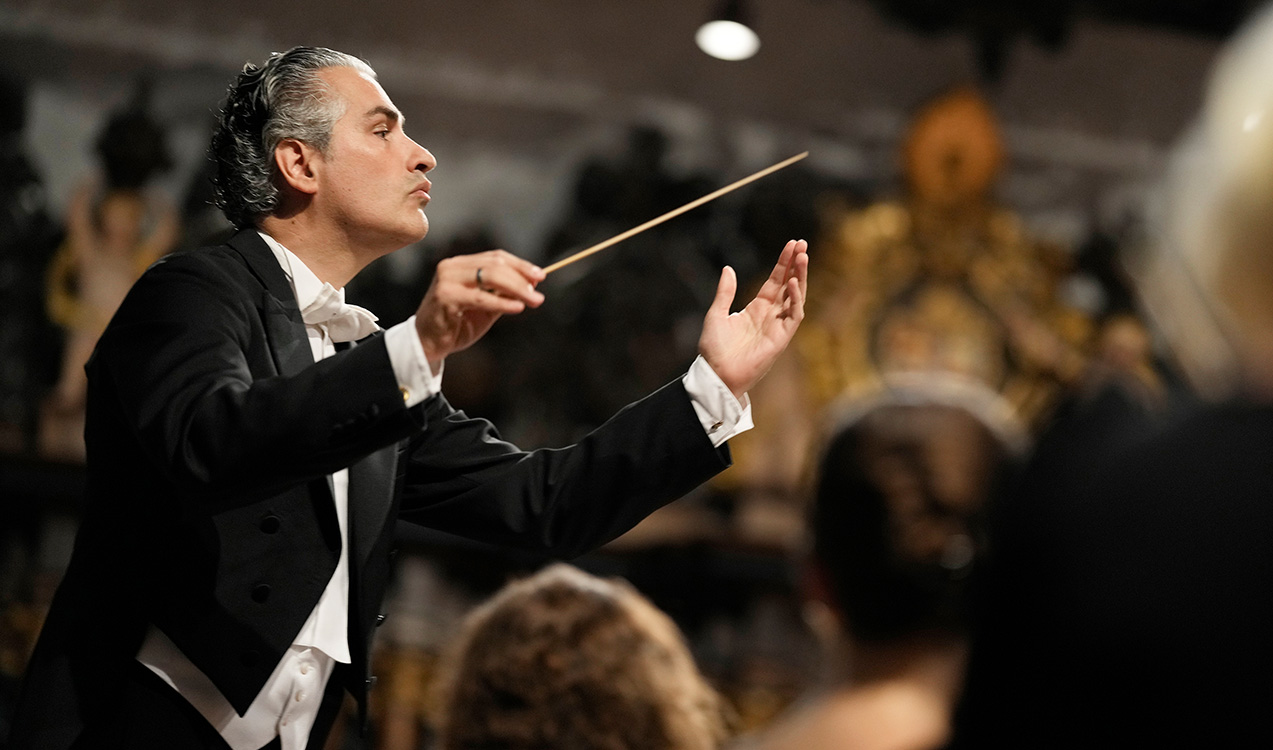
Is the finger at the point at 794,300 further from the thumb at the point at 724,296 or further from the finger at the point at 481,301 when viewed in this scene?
the finger at the point at 481,301

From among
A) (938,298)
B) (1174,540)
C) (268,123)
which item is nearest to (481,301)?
(268,123)

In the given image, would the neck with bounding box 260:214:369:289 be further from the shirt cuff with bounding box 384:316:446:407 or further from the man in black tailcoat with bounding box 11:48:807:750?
the shirt cuff with bounding box 384:316:446:407

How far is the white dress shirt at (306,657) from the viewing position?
173cm

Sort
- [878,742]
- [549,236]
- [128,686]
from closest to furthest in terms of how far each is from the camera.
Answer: [878,742] < [128,686] < [549,236]

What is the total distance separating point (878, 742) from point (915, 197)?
268 inches

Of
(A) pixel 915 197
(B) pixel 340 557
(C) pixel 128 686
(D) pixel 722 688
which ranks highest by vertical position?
(A) pixel 915 197

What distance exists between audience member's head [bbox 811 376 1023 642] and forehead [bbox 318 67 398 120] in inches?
41.2

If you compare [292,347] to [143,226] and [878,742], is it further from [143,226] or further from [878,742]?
[143,226]

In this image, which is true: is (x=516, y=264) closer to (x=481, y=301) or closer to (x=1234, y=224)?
(x=481, y=301)

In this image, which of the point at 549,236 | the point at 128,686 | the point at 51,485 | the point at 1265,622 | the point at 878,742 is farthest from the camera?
the point at 549,236

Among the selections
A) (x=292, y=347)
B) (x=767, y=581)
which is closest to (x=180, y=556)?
(x=292, y=347)

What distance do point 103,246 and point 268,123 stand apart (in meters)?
→ 4.89

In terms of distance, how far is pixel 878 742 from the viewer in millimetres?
1350

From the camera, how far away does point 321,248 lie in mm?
1997
